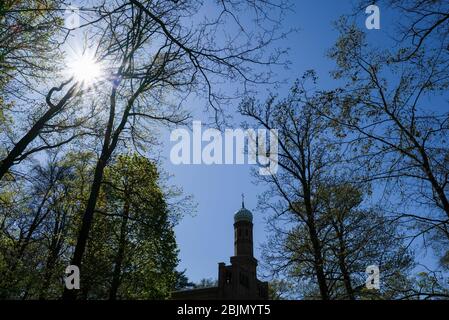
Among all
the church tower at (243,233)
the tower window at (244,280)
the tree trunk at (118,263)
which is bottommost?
the tower window at (244,280)

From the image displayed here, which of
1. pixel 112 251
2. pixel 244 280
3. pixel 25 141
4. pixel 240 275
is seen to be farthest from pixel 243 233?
pixel 25 141

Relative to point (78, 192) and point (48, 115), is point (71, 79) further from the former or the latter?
point (78, 192)

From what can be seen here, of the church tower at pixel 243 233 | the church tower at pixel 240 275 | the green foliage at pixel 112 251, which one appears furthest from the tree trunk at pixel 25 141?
the church tower at pixel 243 233

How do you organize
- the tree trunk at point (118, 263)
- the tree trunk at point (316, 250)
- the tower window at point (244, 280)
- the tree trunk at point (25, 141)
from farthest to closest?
the tower window at point (244, 280)
the tree trunk at point (118, 263)
the tree trunk at point (316, 250)
the tree trunk at point (25, 141)

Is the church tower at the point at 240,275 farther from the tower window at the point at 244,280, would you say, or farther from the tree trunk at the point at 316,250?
the tree trunk at the point at 316,250

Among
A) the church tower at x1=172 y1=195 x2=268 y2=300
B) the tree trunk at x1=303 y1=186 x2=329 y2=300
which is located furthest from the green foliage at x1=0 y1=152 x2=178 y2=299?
the church tower at x1=172 y1=195 x2=268 y2=300

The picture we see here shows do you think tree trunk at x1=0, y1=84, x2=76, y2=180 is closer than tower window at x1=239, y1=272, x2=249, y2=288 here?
Yes

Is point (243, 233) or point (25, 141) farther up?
point (25, 141)

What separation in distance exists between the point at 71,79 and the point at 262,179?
9.70 m

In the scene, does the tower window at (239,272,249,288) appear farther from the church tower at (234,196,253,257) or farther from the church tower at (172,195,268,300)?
the church tower at (234,196,253,257)

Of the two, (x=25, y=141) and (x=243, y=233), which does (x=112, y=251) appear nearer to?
(x=25, y=141)

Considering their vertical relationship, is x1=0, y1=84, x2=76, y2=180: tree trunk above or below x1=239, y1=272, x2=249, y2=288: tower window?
above
